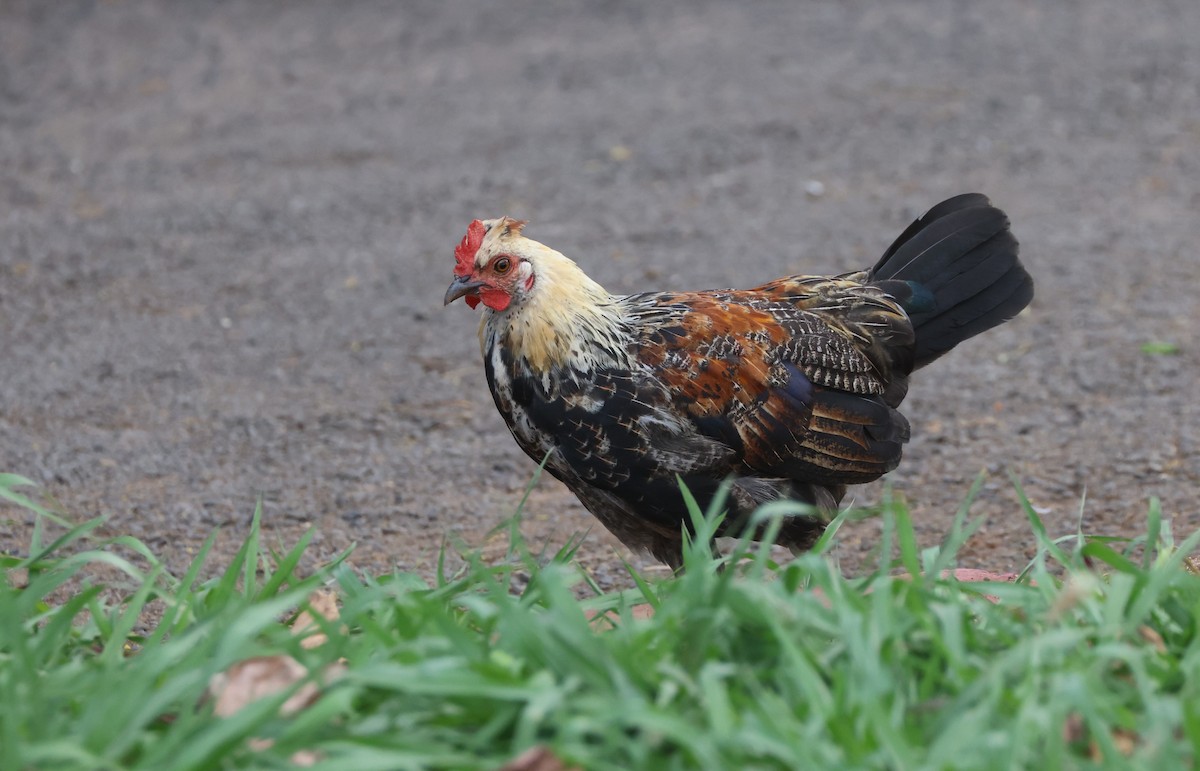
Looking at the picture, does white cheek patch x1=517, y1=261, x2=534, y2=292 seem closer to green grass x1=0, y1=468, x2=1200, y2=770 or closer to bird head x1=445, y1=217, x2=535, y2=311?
bird head x1=445, y1=217, x2=535, y2=311

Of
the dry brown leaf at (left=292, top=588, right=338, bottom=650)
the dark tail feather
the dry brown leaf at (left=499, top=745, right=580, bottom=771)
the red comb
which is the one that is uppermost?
the red comb

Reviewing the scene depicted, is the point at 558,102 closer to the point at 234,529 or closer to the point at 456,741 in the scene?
the point at 234,529

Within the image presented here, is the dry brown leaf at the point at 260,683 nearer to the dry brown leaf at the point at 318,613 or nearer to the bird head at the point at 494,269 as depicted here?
the dry brown leaf at the point at 318,613

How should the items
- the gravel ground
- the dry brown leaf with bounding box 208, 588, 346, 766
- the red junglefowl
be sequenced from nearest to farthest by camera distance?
the dry brown leaf with bounding box 208, 588, 346, 766
the red junglefowl
the gravel ground

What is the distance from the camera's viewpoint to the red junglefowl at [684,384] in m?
3.43

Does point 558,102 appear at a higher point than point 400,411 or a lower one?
higher

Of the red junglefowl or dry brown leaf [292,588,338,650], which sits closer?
dry brown leaf [292,588,338,650]

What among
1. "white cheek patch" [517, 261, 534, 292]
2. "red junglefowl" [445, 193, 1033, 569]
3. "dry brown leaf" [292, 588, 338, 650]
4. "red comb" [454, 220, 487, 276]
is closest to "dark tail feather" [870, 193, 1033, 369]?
"red junglefowl" [445, 193, 1033, 569]

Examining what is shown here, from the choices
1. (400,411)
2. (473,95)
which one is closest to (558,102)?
(473,95)

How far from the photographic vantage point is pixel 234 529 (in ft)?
15.0

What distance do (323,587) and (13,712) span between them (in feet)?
3.80

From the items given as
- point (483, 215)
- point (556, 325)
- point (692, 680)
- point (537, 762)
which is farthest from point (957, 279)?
point (483, 215)

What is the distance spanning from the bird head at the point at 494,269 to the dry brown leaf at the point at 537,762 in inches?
60.5

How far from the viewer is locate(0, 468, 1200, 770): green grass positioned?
2166mm
